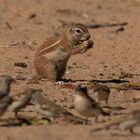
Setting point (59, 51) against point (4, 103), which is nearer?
point (4, 103)

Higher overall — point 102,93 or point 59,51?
point 59,51

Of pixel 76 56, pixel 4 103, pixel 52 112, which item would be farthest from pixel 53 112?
pixel 76 56

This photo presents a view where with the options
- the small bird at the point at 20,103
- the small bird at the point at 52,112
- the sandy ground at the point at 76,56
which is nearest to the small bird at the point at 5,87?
the small bird at the point at 20,103

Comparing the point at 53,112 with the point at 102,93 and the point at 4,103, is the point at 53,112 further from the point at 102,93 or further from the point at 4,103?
the point at 102,93

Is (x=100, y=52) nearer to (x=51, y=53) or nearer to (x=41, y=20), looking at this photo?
(x=51, y=53)

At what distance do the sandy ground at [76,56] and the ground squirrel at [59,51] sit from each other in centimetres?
34

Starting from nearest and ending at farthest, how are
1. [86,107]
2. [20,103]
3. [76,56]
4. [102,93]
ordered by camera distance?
[86,107] < [20,103] < [102,93] < [76,56]

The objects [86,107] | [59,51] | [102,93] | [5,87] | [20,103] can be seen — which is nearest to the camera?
[86,107]

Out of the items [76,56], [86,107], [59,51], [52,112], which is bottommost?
[52,112]

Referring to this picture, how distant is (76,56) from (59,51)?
295 centimetres

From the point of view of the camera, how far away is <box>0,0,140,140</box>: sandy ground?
37.1ft

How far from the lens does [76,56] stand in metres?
19.4

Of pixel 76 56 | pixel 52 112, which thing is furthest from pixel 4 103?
pixel 76 56

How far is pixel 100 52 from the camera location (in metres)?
19.5
